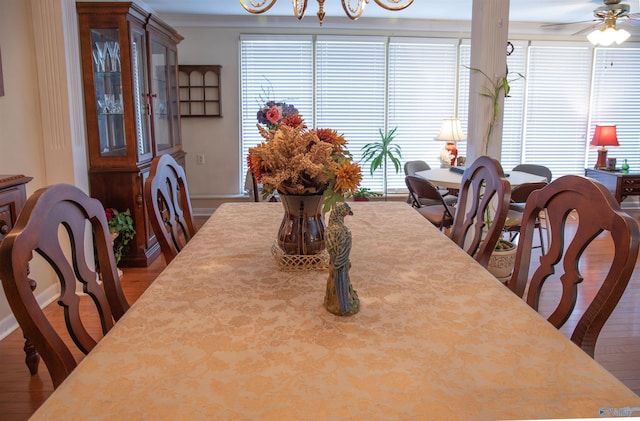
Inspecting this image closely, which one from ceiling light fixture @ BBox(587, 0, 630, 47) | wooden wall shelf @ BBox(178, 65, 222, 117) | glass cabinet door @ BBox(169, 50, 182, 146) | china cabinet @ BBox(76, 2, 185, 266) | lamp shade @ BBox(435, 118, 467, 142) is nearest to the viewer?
china cabinet @ BBox(76, 2, 185, 266)

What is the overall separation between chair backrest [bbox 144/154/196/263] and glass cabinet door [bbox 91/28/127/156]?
190 cm

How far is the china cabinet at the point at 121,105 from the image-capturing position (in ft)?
11.7

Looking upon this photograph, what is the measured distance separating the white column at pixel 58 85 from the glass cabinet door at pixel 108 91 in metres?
0.46

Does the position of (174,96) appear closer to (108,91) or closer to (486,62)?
(108,91)

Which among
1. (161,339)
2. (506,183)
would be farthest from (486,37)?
(161,339)

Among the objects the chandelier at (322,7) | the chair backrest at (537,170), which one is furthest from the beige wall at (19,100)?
the chair backrest at (537,170)

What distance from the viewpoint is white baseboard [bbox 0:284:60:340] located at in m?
2.69

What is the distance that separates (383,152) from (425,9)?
1.58 metres

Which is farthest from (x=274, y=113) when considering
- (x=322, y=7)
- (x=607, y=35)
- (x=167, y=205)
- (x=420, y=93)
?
(x=420, y=93)

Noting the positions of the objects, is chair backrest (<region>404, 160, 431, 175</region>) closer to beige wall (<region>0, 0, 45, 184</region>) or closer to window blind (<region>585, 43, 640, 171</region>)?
window blind (<region>585, 43, 640, 171</region>)

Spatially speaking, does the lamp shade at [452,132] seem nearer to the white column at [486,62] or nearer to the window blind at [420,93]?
the window blind at [420,93]

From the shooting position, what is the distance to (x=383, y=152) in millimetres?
5922

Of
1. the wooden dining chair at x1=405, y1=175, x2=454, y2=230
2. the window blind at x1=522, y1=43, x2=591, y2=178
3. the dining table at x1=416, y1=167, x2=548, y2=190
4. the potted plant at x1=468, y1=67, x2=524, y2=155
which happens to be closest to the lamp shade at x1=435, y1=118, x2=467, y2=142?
the dining table at x1=416, y1=167, x2=548, y2=190

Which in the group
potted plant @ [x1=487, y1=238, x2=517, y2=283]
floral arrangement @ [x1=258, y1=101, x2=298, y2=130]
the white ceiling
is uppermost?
the white ceiling
